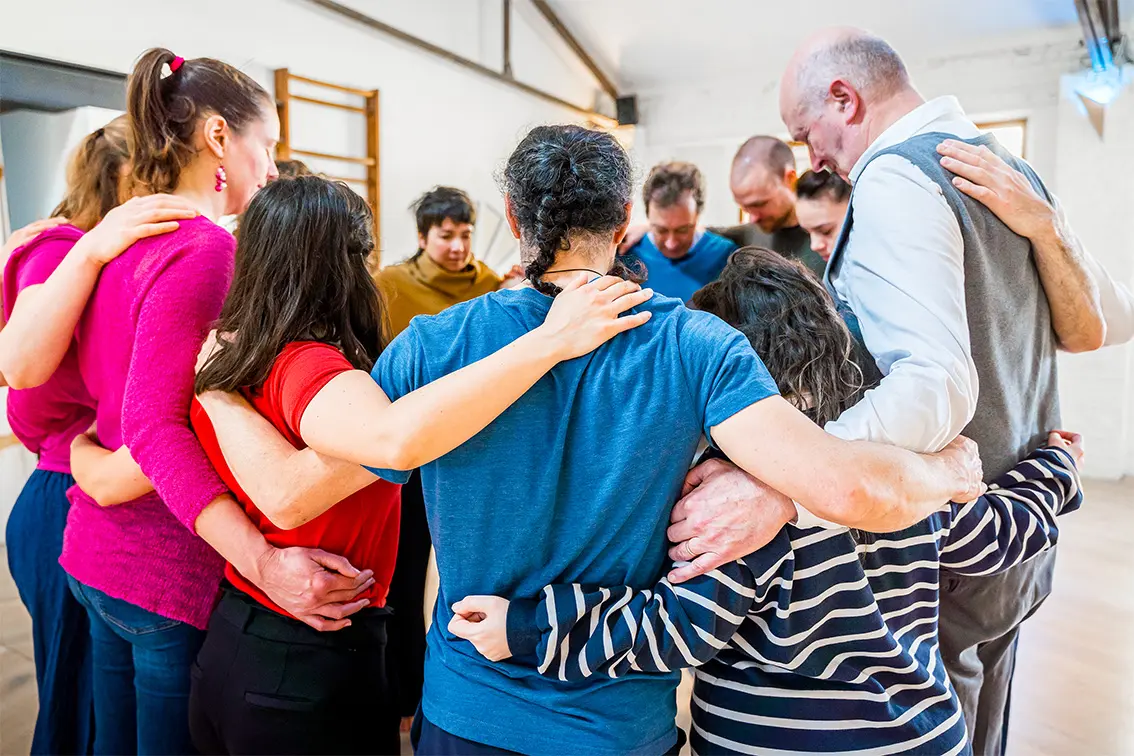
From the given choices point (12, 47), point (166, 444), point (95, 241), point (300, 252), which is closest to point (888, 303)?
point (300, 252)

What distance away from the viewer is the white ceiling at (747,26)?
554cm

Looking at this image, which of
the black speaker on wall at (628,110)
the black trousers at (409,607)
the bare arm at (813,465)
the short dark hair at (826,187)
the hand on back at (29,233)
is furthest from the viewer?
the black speaker on wall at (628,110)

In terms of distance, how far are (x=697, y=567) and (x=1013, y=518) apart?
60cm

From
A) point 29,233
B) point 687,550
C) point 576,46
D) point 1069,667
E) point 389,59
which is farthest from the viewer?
point 576,46

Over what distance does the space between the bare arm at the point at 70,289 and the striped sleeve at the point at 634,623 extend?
0.96 m

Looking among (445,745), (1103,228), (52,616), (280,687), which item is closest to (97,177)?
(52,616)

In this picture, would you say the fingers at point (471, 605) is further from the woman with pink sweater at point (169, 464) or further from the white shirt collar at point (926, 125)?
the white shirt collar at point (926, 125)

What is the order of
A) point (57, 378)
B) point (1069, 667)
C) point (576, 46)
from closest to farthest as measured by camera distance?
point (57, 378)
point (1069, 667)
point (576, 46)

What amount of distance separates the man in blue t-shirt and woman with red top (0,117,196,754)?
5.76 ft

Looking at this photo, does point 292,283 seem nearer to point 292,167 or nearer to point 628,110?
point 292,167

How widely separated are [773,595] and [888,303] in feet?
1.66

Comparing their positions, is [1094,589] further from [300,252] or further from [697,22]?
[697,22]

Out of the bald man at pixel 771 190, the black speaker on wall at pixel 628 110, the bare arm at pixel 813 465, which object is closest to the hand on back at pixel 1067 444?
the bare arm at pixel 813 465

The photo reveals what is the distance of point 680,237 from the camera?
3.01 m
